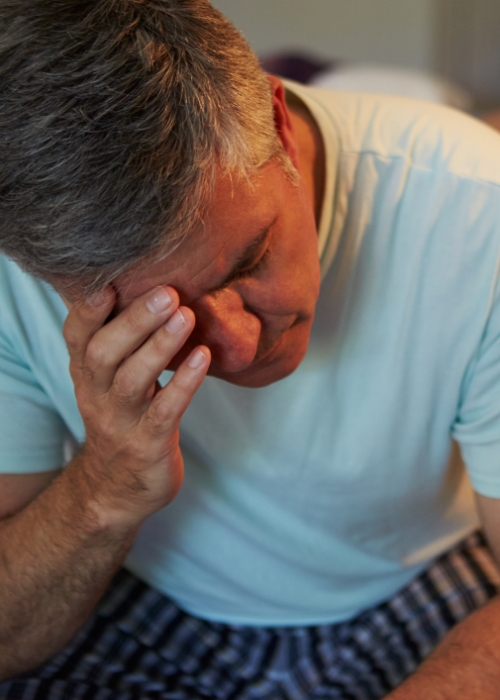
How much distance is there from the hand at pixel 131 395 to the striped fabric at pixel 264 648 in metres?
0.36

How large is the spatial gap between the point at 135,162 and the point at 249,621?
878 mm

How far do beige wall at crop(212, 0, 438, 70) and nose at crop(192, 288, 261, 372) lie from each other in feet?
8.11

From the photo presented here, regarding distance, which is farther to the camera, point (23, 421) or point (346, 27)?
point (346, 27)

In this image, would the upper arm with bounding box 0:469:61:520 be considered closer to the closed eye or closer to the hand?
the hand

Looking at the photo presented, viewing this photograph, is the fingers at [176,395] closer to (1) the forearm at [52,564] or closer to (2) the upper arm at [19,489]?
(1) the forearm at [52,564]

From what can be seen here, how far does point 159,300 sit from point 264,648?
760mm

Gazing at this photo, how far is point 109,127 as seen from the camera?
593 mm

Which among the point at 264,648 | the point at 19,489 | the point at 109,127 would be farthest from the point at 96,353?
the point at 264,648

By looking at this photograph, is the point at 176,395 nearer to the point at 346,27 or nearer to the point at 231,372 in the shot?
the point at 231,372

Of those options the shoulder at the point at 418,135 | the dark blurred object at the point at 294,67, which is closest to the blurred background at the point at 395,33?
the dark blurred object at the point at 294,67

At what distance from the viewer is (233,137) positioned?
674 millimetres

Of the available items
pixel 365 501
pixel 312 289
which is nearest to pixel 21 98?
pixel 312 289

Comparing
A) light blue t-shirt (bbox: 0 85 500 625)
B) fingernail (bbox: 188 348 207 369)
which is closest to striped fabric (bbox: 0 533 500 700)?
light blue t-shirt (bbox: 0 85 500 625)

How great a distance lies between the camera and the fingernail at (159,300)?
2.28 feet
